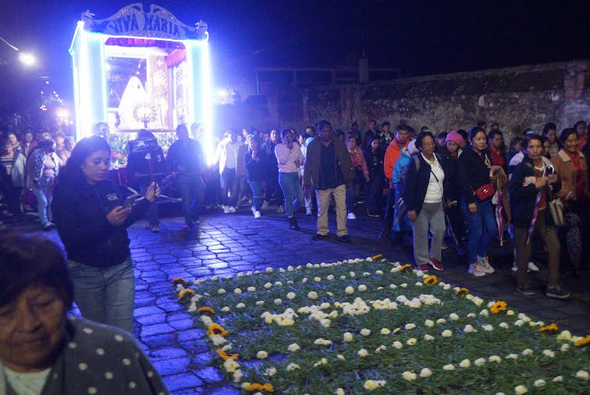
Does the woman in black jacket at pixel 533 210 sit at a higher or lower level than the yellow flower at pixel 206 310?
higher

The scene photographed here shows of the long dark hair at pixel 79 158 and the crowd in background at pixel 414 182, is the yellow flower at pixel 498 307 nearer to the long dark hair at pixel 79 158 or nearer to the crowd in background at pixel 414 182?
the crowd in background at pixel 414 182

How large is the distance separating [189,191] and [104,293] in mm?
7985

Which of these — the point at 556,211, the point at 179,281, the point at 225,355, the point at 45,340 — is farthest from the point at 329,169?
the point at 45,340

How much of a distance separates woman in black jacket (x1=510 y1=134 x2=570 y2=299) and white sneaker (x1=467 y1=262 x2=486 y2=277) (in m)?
0.79

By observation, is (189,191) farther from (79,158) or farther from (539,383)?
(539,383)

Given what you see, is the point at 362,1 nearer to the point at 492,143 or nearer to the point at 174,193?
the point at 174,193

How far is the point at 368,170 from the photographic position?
13.7 metres

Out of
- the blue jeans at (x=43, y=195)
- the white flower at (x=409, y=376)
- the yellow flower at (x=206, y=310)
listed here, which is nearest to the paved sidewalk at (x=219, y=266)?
the yellow flower at (x=206, y=310)

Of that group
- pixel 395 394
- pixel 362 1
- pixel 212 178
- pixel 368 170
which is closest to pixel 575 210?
pixel 395 394

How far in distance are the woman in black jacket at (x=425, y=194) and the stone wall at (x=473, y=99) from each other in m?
6.50

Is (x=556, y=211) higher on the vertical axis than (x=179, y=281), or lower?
higher

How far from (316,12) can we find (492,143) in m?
23.2

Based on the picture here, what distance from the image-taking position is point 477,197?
305 inches

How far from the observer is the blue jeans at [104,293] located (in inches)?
158
